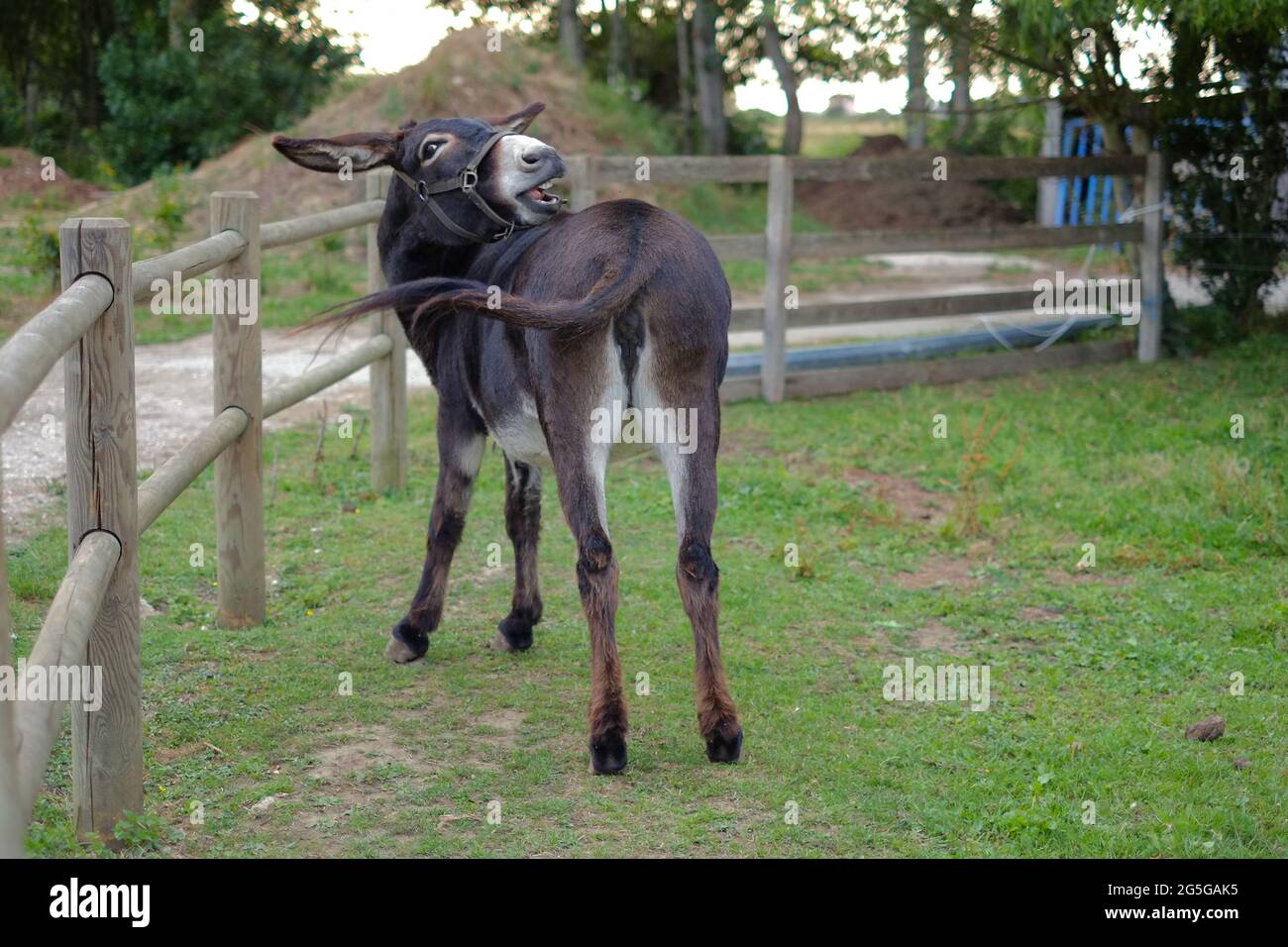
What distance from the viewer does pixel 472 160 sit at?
15.3 feet

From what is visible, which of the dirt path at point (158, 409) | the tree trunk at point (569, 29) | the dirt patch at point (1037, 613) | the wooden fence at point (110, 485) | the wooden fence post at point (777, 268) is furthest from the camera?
the tree trunk at point (569, 29)

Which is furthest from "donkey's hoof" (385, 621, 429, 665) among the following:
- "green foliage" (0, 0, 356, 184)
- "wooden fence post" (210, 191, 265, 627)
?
"green foliage" (0, 0, 356, 184)

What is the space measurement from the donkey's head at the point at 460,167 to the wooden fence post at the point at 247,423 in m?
0.53

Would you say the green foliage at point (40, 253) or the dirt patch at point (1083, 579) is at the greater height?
the green foliage at point (40, 253)

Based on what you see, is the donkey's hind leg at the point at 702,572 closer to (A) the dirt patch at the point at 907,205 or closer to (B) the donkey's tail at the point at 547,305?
(B) the donkey's tail at the point at 547,305

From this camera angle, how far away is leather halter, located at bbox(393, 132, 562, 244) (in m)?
4.63

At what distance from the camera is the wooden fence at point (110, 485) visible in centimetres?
246

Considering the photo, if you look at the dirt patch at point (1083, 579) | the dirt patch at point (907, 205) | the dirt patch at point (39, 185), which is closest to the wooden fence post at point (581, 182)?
the dirt patch at point (1083, 579)

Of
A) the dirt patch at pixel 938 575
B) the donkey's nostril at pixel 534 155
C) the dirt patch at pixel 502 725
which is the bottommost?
the dirt patch at pixel 502 725

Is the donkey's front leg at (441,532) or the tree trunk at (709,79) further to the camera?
the tree trunk at (709,79)

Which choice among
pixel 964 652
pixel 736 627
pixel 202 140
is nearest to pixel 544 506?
pixel 736 627

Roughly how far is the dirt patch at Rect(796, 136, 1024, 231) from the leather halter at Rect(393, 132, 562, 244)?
1926 centimetres

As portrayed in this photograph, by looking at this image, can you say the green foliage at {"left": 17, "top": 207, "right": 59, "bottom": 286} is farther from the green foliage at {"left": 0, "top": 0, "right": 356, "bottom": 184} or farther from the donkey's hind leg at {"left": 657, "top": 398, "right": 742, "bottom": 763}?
the green foliage at {"left": 0, "top": 0, "right": 356, "bottom": 184}
